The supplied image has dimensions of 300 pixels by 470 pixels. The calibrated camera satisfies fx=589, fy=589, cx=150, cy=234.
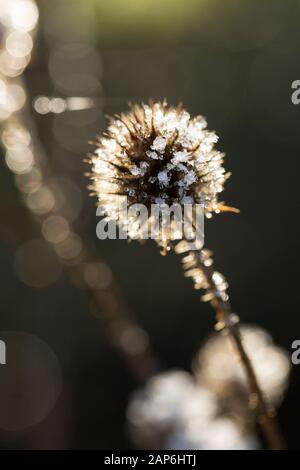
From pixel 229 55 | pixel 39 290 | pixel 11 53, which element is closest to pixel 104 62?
pixel 229 55

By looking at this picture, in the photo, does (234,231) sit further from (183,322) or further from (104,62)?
(104,62)

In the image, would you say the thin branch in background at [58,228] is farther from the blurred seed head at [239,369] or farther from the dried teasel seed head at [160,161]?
the dried teasel seed head at [160,161]

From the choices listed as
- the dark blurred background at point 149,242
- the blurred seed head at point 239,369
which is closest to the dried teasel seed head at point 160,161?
the blurred seed head at point 239,369

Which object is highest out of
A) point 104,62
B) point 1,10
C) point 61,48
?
point 104,62

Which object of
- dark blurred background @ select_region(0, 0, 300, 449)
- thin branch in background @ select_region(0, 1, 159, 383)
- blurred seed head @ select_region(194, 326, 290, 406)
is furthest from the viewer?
dark blurred background @ select_region(0, 0, 300, 449)

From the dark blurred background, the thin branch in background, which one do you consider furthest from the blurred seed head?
the dark blurred background

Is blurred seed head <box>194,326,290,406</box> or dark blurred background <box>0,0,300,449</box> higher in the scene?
dark blurred background <box>0,0,300,449</box>

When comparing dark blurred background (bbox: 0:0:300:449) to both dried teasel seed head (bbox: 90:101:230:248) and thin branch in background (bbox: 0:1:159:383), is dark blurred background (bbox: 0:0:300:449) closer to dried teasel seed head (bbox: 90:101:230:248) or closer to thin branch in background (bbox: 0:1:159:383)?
thin branch in background (bbox: 0:1:159:383)
